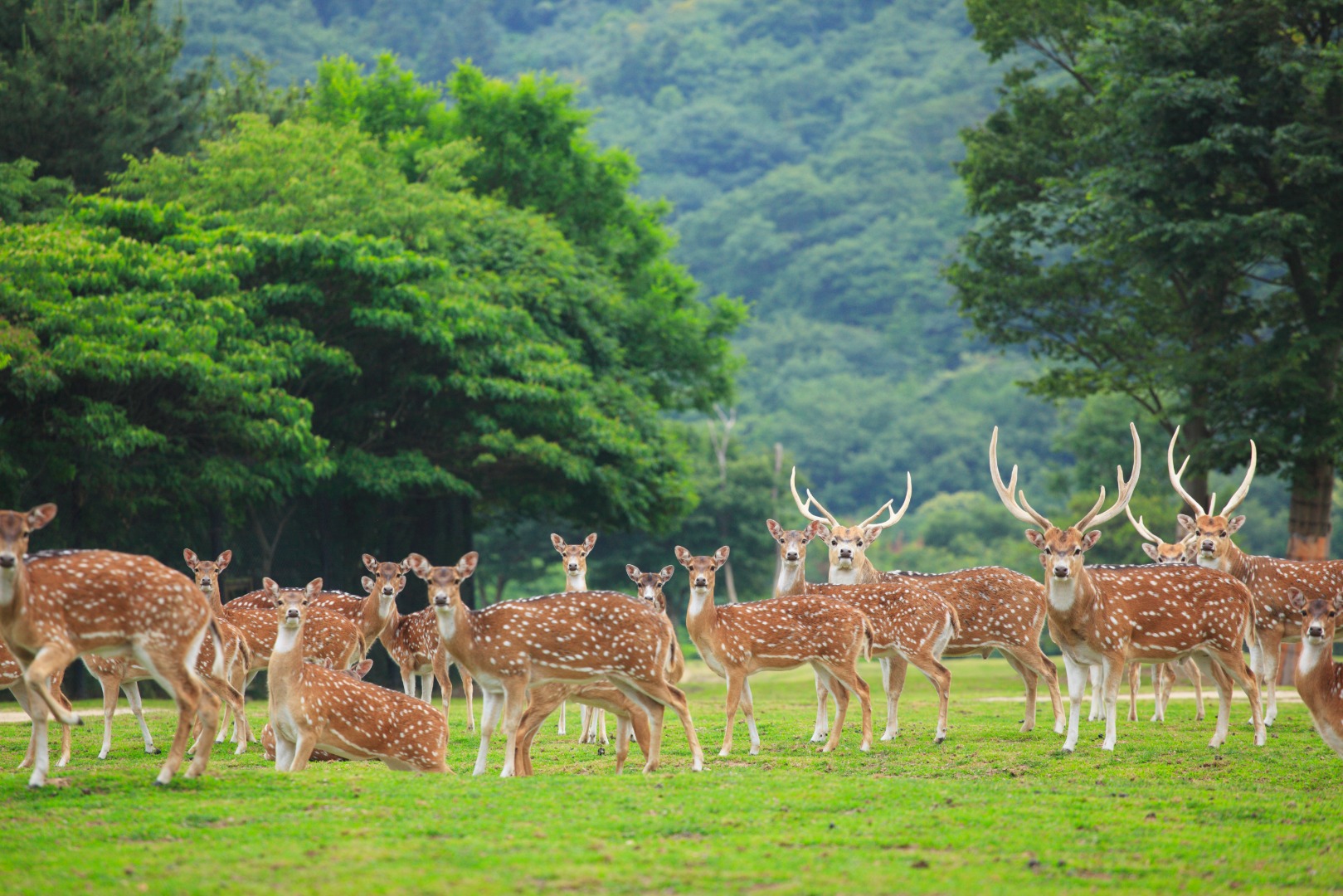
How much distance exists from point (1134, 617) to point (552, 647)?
5102mm

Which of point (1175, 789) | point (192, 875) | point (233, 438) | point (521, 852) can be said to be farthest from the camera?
point (233, 438)

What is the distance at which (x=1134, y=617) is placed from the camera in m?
12.3

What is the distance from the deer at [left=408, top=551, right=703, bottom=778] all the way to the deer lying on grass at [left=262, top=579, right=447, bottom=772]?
47 centimetres

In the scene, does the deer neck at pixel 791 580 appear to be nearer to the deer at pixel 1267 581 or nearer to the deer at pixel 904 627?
the deer at pixel 904 627

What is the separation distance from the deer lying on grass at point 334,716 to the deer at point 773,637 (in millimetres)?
2476

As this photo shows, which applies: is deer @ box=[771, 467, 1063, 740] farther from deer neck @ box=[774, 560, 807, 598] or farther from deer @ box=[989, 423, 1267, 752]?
deer neck @ box=[774, 560, 807, 598]

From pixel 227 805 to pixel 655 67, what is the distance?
11806 centimetres

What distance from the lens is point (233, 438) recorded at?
2067cm

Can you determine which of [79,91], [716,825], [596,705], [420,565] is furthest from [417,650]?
[79,91]

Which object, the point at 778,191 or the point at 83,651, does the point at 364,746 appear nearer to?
the point at 83,651

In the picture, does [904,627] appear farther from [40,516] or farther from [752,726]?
[40,516]

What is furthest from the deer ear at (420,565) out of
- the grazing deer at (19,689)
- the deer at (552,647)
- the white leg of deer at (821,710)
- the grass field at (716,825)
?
the white leg of deer at (821,710)

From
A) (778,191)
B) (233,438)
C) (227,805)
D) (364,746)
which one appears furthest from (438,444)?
(778,191)

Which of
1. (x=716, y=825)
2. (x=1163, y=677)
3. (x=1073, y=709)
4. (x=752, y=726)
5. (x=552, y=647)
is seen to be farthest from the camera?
(x=1163, y=677)
